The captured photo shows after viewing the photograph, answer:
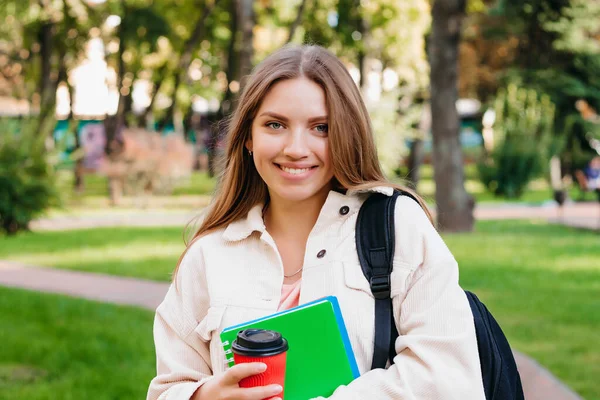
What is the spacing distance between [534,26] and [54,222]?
60.5 ft

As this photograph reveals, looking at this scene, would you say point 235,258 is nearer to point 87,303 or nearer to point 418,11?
point 87,303

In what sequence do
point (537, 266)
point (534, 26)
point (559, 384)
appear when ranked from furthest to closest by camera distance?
1. point (534, 26)
2. point (537, 266)
3. point (559, 384)

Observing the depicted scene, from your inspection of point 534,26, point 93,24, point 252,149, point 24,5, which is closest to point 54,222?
point 24,5

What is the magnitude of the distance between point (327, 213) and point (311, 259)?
0.48 ft

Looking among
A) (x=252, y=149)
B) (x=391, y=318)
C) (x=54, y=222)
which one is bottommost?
(x=54, y=222)

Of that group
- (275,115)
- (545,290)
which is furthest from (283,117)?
(545,290)

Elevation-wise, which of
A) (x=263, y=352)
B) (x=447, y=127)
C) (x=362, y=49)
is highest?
(x=362, y=49)

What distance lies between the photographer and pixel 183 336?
225 cm

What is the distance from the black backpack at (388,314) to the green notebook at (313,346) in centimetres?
9

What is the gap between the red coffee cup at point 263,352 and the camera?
70.3 inches

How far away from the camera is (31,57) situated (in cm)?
3020

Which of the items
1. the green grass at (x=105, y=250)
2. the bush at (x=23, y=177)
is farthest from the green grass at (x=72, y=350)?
the bush at (x=23, y=177)

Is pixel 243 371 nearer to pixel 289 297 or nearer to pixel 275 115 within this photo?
pixel 289 297

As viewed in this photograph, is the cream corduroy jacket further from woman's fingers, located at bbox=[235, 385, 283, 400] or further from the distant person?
the distant person
